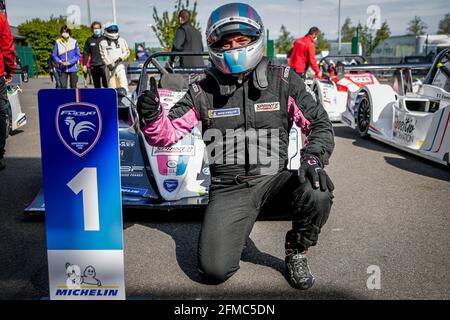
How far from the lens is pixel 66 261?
2.20 m

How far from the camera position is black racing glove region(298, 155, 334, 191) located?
97.7 inches

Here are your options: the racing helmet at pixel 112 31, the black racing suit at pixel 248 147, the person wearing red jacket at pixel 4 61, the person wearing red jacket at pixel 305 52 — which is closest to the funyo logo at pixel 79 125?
the black racing suit at pixel 248 147

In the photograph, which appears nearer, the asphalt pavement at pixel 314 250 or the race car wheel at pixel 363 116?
the asphalt pavement at pixel 314 250

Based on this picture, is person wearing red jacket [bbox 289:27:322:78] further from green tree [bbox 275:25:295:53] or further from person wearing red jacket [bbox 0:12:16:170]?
green tree [bbox 275:25:295:53]

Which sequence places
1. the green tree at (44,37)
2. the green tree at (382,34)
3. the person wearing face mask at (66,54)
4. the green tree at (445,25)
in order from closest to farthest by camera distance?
the person wearing face mask at (66,54) < the green tree at (44,37) < the green tree at (382,34) < the green tree at (445,25)

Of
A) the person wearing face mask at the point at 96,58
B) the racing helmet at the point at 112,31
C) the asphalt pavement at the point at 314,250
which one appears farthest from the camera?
the person wearing face mask at the point at 96,58

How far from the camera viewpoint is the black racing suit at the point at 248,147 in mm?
2662

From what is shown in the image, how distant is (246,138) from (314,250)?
100 centimetres

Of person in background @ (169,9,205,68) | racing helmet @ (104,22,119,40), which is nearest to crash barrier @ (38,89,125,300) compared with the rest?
person in background @ (169,9,205,68)

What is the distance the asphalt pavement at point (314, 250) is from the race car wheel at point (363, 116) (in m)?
2.55

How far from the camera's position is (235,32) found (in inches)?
106

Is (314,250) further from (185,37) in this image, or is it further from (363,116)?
(185,37)

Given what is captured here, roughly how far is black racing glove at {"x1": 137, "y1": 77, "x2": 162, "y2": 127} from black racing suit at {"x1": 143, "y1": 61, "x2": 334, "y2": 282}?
14 cm

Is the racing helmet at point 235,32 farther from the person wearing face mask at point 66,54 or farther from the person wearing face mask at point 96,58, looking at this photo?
the person wearing face mask at point 66,54
